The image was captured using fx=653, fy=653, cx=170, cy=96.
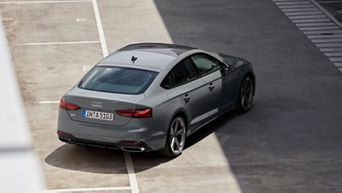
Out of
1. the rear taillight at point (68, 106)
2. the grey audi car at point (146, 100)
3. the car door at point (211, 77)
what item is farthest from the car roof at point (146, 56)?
the rear taillight at point (68, 106)

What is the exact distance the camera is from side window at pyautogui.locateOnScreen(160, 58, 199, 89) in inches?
372

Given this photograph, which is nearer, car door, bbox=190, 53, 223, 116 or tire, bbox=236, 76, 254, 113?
car door, bbox=190, 53, 223, 116

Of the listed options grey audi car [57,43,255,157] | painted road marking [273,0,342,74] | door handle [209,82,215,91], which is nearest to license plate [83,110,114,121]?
grey audi car [57,43,255,157]

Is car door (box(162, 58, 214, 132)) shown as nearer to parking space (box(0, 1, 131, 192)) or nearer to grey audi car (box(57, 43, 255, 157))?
grey audi car (box(57, 43, 255, 157))

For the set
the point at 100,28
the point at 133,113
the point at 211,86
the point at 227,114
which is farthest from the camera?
the point at 100,28

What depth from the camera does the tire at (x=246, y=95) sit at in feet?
37.5

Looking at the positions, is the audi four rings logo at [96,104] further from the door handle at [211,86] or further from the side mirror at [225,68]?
the side mirror at [225,68]

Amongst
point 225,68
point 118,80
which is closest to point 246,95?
point 225,68

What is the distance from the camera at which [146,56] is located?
997 centimetres

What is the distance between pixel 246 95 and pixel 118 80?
327cm

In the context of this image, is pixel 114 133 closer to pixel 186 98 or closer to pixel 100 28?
pixel 186 98

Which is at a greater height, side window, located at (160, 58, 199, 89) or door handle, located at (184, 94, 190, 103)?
side window, located at (160, 58, 199, 89)

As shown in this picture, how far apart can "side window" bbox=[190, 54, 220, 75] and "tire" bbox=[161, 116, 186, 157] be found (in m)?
1.17

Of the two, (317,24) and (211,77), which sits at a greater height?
(211,77)
